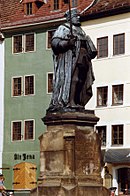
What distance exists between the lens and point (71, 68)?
18734mm

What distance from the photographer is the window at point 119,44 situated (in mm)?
48031

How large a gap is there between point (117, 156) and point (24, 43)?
37.2ft

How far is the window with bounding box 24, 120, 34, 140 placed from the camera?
52312 millimetres

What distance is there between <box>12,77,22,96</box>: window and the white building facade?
244 inches

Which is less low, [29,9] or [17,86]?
[29,9]

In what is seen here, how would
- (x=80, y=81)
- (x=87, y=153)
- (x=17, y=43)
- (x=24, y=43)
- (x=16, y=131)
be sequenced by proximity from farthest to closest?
(x=17, y=43)
(x=24, y=43)
(x=16, y=131)
(x=80, y=81)
(x=87, y=153)

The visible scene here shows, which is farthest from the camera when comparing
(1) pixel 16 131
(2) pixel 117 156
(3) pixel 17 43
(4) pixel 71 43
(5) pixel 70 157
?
(3) pixel 17 43

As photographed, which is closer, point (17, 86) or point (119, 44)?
point (119, 44)

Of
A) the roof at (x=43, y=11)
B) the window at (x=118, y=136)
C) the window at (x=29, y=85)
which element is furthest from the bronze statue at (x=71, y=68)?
the window at (x=29, y=85)

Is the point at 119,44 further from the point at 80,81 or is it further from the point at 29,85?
the point at 80,81

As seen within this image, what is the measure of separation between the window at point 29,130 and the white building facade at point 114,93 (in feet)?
16.2

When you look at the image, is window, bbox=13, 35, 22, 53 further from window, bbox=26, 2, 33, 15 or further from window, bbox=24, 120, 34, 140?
window, bbox=24, 120, 34, 140

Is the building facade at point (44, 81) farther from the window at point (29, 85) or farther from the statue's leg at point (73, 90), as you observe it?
the statue's leg at point (73, 90)

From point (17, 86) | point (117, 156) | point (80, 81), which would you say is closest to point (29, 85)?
point (17, 86)
